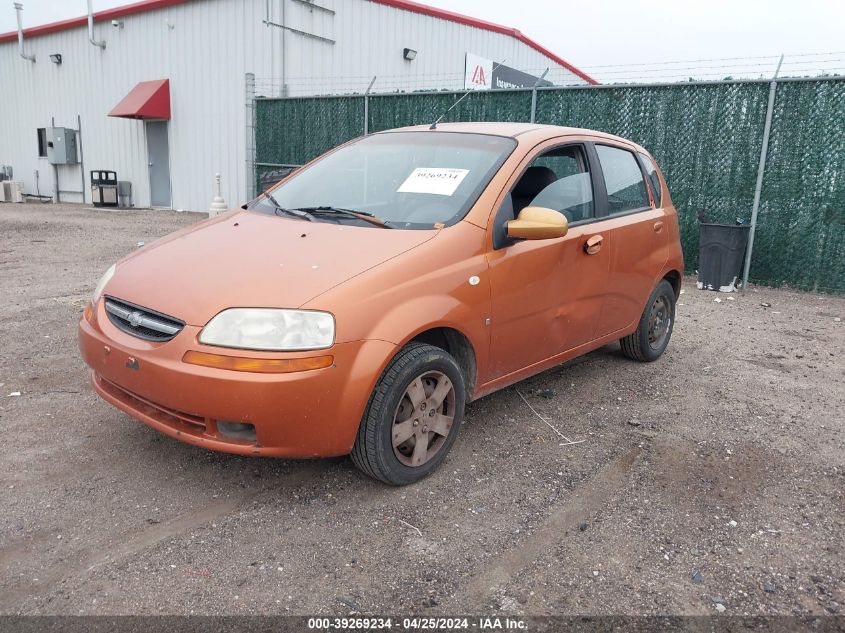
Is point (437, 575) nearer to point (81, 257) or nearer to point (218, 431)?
point (218, 431)

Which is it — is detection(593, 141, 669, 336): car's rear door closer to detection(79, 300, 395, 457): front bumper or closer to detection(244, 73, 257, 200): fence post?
detection(79, 300, 395, 457): front bumper

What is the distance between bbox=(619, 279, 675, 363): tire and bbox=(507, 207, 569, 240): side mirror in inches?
74.6

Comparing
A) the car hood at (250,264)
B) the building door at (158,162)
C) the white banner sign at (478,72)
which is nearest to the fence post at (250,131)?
the building door at (158,162)

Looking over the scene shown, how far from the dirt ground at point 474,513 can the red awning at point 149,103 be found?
45.3 ft

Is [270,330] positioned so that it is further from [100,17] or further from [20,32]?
[20,32]

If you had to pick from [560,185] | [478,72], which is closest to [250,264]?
[560,185]

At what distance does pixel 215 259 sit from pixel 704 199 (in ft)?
24.8

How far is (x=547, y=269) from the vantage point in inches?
148

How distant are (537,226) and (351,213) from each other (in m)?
0.97

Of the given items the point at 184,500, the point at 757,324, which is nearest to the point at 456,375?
the point at 184,500

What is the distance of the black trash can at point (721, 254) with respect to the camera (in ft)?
27.2

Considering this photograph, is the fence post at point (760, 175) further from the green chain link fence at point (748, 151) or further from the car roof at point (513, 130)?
the car roof at point (513, 130)

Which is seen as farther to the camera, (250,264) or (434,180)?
(434,180)

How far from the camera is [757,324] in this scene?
684 cm
